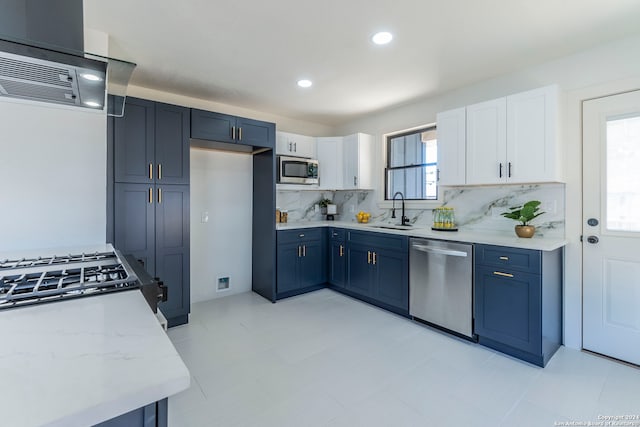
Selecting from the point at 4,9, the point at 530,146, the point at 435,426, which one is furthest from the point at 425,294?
the point at 4,9

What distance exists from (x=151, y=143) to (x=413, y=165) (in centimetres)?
306

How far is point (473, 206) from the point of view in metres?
3.32

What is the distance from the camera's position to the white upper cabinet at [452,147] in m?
3.06

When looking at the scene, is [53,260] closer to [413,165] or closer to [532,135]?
[532,135]

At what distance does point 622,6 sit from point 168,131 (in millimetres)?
3644

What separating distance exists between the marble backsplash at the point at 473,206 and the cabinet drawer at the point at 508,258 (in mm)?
619

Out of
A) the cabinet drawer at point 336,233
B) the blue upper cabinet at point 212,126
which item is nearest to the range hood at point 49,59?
the blue upper cabinet at point 212,126

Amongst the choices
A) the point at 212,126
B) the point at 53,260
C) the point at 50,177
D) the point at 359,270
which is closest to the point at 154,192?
the point at 50,177

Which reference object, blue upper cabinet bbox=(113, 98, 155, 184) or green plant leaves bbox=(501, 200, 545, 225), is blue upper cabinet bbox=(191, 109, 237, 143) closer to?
blue upper cabinet bbox=(113, 98, 155, 184)

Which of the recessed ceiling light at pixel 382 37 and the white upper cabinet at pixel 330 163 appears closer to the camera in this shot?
the recessed ceiling light at pixel 382 37

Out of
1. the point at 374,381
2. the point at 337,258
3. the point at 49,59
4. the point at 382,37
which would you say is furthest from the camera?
the point at 337,258

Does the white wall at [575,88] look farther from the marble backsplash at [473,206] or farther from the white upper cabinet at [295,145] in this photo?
the white upper cabinet at [295,145]

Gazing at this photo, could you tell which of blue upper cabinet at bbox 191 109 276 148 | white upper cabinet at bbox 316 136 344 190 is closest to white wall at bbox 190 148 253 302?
blue upper cabinet at bbox 191 109 276 148

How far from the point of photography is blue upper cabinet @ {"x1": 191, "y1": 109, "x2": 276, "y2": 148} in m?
3.23
